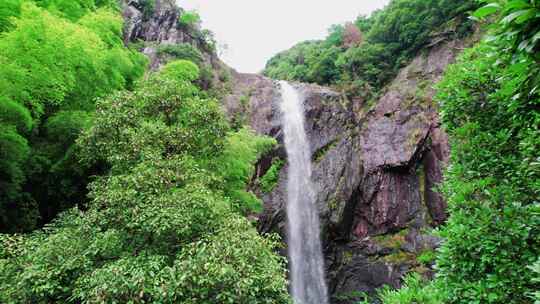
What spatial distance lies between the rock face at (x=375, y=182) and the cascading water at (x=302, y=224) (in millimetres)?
376

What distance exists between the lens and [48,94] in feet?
20.0

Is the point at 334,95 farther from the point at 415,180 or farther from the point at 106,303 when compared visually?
the point at 106,303

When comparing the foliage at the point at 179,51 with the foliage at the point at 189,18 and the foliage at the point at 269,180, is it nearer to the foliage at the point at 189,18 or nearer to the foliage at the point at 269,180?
the foliage at the point at 189,18

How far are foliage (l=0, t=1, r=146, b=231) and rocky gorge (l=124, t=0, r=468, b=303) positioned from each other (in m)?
8.60

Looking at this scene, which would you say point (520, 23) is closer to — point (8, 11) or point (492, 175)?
point (492, 175)

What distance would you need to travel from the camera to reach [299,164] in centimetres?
1689

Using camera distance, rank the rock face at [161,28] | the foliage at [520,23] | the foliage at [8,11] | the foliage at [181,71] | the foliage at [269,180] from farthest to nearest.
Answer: the rock face at [161,28]
the foliage at [269,180]
the foliage at [181,71]
the foliage at [8,11]
the foliage at [520,23]

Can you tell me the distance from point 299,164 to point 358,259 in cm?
526

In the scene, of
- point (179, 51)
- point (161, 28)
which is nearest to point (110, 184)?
point (179, 51)

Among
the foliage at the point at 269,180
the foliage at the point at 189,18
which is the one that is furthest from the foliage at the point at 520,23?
the foliage at the point at 189,18

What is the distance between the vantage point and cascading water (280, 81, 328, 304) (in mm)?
13938

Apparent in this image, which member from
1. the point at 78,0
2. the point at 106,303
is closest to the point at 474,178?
the point at 106,303

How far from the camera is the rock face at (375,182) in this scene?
1405 cm

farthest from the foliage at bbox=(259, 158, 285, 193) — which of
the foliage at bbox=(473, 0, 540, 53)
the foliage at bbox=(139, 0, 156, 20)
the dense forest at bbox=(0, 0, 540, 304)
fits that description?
the foliage at bbox=(139, 0, 156, 20)
